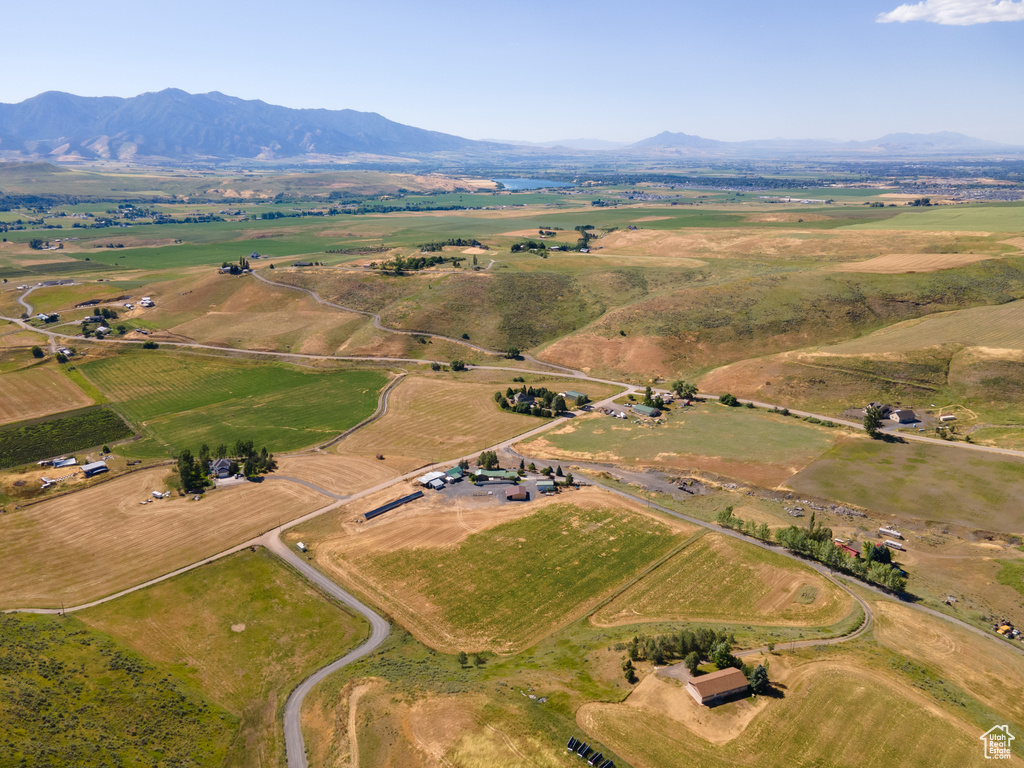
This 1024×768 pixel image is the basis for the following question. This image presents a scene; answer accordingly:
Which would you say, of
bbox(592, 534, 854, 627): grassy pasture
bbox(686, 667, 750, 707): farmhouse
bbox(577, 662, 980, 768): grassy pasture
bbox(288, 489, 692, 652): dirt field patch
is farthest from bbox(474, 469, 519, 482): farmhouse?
bbox(577, 662, 980, 768): grassy pasture

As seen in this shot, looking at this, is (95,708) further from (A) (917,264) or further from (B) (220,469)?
(A) (917,264)

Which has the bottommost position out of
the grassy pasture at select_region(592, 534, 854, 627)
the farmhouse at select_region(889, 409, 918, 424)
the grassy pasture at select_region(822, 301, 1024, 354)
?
the grassy pasture at select_region(592, 534, 854, 627)

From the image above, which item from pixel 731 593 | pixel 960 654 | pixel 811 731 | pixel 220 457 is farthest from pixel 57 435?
pixel 960 654

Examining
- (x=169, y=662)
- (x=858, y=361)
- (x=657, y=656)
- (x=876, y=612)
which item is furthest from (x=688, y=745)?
(x=858, y=361)

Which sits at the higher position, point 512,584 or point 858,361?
point 858,361

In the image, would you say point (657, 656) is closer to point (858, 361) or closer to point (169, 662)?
point (169, 662)

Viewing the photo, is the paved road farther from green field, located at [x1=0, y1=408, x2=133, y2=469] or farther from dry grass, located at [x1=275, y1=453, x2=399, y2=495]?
green field, located at [x1=0, y1=408, x2=133, y2=469]
